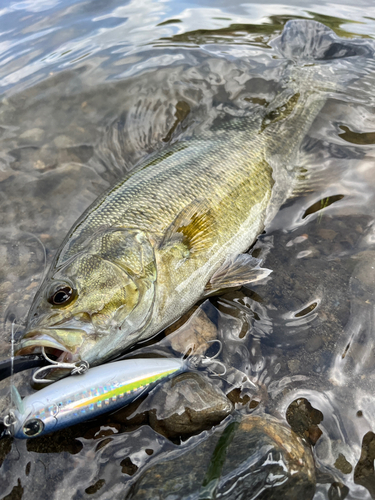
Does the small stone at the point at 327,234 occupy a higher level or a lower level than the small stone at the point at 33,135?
lower

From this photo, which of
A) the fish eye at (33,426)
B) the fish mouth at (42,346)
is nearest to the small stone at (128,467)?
the fish eye at (33,426)

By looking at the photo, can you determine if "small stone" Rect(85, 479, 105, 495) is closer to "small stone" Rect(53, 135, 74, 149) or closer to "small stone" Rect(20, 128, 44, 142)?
"small stone" Rect(53, 135, 74, 149)

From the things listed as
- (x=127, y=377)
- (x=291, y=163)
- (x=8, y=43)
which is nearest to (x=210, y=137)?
(x=291, y=163)

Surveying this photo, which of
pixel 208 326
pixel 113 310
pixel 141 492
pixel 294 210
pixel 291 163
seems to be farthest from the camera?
pixel 291 163

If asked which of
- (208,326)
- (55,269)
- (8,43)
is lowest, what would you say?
(208,326)

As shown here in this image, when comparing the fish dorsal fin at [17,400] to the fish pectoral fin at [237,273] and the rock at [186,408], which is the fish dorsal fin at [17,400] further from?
the fish pectoral fin at [237,273]

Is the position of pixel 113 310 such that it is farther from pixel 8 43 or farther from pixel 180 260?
pixel 8 43

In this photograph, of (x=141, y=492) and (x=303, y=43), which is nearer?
(x=141, y=492)

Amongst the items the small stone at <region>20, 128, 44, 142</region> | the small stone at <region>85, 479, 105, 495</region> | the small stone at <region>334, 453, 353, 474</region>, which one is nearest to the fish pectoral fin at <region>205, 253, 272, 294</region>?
the small stone at <region>334, 453, 353, 474</region>
